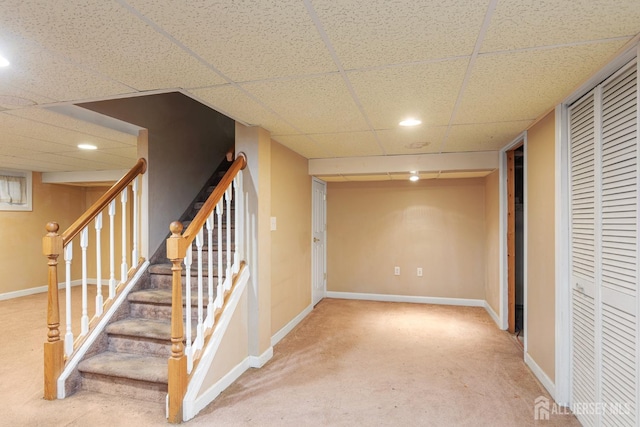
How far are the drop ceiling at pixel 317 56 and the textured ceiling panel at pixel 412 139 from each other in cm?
22

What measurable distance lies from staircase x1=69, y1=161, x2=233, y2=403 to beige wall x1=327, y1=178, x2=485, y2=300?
2751 millimetres

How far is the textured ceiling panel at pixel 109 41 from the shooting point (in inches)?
49.5

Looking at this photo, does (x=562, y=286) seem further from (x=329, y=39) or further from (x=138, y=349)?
(x=138, y=349)

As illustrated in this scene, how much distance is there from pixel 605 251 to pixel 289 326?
2.91 m

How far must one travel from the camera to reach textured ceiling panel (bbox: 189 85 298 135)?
6.85 feet

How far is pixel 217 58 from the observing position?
5.38 ft

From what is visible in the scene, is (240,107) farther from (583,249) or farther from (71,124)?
(583,249)

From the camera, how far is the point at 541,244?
8.51ft

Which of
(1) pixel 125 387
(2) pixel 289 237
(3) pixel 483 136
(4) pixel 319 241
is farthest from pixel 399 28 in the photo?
(4) pixel 319 241

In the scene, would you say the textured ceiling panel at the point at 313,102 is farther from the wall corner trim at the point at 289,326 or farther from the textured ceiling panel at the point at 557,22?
the wall corner trim at the point at 289,326

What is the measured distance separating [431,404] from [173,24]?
264 cm

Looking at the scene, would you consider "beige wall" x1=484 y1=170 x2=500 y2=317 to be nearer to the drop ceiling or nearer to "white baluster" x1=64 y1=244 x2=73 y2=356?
the drop ceiling

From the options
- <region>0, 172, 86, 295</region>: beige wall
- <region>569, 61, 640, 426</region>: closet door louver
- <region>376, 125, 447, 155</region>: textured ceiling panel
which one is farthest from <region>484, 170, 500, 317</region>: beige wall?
<region>0, 172, 86, 295</region>: beige wall

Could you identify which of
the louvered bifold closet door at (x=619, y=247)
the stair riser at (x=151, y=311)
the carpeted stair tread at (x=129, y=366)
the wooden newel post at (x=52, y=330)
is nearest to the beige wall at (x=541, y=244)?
the louvered bifold closet door at (x=619, y=247)
